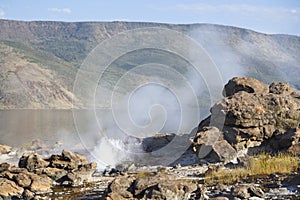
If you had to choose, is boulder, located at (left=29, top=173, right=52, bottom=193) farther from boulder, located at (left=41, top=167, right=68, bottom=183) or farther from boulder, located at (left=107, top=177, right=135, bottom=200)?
boulder, located at (left=107, top=177, right=135, bottom=200)

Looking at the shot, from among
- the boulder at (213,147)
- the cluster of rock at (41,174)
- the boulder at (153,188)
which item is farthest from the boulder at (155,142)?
the boulder at (153,188)

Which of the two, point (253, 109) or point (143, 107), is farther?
point (143, 107)

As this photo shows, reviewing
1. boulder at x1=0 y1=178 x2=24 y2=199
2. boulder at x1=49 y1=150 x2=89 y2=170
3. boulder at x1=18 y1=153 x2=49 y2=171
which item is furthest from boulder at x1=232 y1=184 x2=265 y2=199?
boulder at x1=18 y1=153 x2=49 y2=171

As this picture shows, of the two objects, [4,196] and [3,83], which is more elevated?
[3,83]

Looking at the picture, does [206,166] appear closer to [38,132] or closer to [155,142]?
[155,142]

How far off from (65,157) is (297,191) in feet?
55.7

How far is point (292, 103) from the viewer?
42281 mm

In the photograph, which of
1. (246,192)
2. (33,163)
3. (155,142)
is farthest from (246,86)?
(246,192)

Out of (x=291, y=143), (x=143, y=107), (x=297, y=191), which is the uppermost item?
(x=143, y=107)

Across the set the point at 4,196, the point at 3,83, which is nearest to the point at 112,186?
the point at 4,196

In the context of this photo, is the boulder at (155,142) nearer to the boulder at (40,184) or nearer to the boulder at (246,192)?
the boulder at (40,184)

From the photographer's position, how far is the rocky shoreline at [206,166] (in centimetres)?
2426

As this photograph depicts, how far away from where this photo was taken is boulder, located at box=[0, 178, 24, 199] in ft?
87.9

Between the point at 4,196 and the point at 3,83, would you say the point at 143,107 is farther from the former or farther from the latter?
the point at 4,196
